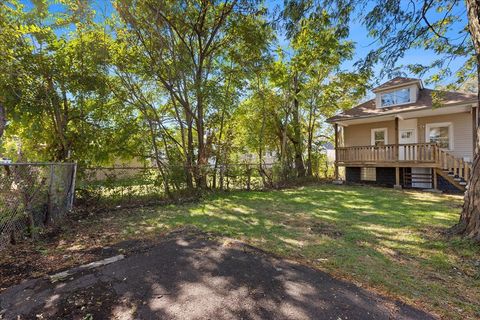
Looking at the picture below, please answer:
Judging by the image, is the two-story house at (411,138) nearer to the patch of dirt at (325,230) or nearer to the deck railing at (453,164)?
the deck railing at (453,164)

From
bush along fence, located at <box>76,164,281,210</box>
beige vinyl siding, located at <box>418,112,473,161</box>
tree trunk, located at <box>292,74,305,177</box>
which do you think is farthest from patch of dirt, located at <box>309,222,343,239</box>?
beige vinyl siding, located at <box>418,112,473,161</box>

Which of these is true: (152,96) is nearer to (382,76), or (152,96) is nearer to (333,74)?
(382,76)

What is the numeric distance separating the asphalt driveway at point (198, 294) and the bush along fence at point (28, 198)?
64.4 inches

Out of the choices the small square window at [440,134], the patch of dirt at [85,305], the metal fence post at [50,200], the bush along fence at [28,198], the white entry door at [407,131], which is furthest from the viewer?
the white entry door at [407,131]

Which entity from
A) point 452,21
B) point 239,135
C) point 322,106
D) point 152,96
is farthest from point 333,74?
point 152,96

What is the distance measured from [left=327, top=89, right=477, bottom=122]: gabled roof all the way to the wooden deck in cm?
167

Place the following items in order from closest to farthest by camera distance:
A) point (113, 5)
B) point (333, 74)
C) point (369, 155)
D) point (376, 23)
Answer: point (376, 23) → point (113, 5) → point (369, 155) → point (333, 74)

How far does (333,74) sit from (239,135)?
6.37 m

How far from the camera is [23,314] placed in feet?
7.48

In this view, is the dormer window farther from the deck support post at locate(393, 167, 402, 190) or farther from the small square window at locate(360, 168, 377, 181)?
the deck support post at locate(393, 167, 402, 190)

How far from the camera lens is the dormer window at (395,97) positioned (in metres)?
12.4

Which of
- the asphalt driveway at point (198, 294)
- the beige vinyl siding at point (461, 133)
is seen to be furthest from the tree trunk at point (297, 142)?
the asphalt driveway at point (198, 294)

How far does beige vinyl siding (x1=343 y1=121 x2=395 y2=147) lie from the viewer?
42.5 ft

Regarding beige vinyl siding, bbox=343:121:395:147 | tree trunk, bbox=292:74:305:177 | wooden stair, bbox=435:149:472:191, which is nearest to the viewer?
wooden stair, bbox=435:149:472:191
